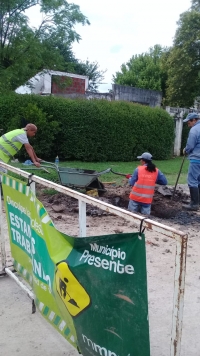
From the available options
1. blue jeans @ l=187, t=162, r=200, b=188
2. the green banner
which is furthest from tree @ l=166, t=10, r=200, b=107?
the green banner

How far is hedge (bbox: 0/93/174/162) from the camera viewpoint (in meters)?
14.4

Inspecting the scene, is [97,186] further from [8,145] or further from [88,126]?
[88,126]

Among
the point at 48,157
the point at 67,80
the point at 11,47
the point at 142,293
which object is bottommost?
the point at 48,157

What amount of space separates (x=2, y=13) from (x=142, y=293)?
14.9 meters

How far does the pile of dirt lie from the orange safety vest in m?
0.71

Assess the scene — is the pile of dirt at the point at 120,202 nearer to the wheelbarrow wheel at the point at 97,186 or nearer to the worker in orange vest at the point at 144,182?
the wheelbarrow wheel at the point at 97,186

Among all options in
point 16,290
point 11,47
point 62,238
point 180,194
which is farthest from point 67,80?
point 62,238

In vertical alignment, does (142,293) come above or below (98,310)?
above

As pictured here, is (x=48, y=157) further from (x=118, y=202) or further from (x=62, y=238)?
(x=62, y=238)

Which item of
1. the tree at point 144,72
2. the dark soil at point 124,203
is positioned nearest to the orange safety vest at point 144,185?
the dark soil at point 124,203

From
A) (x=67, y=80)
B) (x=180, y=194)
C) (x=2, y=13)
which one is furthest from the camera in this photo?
(x=67, y=80)

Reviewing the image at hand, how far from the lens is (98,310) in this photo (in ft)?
7.11

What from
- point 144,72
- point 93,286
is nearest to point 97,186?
point 93,286

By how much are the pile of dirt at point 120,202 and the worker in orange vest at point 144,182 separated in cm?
64
